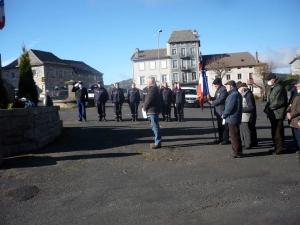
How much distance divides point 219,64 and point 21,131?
235 feet

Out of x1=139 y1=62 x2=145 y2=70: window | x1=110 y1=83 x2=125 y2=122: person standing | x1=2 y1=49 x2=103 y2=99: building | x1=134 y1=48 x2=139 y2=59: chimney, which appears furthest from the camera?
x1=134 y1=48 x2=139 y2=59: chimney

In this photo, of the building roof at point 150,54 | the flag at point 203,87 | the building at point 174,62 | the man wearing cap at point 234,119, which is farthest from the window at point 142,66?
the man wearing cap at point 234,119

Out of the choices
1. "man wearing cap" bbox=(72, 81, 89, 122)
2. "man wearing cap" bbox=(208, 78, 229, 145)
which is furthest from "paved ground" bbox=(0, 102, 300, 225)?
"man wearing cap" bbox=(72, 81, 89, 122)

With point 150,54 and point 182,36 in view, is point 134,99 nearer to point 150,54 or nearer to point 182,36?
point 150,54

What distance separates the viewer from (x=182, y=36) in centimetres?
8294

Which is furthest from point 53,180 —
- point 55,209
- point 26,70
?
point 26,70

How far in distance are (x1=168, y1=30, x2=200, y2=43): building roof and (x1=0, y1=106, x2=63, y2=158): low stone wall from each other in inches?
2995

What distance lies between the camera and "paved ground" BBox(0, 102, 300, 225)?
4.36 m

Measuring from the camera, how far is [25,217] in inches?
176

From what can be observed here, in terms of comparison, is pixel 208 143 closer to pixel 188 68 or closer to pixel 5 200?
pixel 5 200

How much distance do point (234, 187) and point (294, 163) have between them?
7.30 ft

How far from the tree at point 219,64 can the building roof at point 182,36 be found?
6.84m

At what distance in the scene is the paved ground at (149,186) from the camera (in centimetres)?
436

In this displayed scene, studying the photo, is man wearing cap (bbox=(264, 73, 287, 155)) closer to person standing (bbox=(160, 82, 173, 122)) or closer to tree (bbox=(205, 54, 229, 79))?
person standing (bbox=(160, 82, 173, 122))
